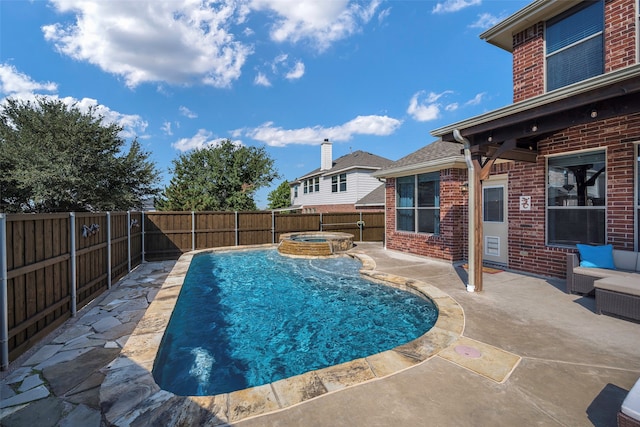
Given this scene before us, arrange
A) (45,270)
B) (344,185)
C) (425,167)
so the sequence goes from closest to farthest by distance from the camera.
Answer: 1. (45,270)
2. (425,167)
3. (344,185)

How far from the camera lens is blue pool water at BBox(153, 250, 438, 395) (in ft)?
11.2

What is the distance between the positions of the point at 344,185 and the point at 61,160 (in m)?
16.9

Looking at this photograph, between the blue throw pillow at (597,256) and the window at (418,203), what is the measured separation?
3.72 metres

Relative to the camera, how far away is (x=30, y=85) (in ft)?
49.2

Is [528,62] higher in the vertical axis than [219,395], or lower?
higher

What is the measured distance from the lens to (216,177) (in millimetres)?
20969

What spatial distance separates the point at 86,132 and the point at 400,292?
17.6m

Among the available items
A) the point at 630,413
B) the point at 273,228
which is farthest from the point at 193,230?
the point at 630,413

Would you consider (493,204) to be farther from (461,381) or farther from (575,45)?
(461,381)

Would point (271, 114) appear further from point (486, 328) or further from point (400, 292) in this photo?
point (486, 328)

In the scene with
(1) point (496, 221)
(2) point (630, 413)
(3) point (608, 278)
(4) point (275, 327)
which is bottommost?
(4) point (275, 327)

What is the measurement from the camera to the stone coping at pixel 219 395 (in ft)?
7.04

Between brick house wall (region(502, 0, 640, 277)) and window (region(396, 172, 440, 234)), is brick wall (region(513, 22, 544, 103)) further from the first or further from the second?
window (region(396, 172, 440, 234))

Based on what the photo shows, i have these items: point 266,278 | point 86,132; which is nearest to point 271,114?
point 86,132
